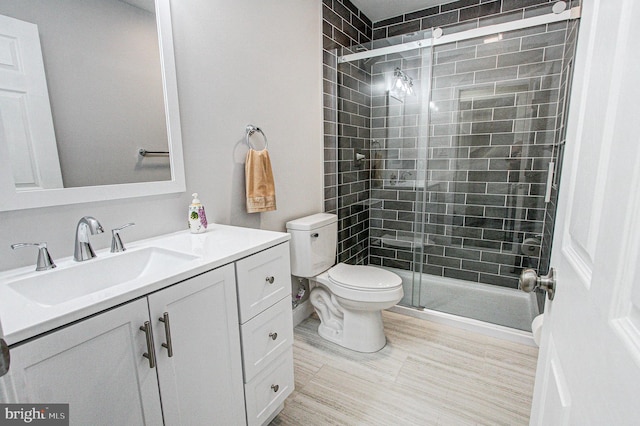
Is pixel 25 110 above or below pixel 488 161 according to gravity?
above

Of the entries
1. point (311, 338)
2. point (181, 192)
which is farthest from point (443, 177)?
point (181, 192)

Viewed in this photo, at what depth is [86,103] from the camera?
45.2 inches

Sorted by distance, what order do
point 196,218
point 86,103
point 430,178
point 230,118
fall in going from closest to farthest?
point 86,103 < point 196,218 < point 230,118 < point 430,178

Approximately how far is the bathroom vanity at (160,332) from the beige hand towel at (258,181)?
315 mm

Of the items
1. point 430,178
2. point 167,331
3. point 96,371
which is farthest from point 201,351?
point 430,178

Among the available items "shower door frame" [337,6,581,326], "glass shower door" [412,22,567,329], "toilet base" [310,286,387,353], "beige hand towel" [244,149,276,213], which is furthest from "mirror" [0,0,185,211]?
"glass shower door" [412,22,567,329]

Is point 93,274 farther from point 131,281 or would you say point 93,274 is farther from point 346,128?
point 346,128

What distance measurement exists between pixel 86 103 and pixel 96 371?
0.95 m

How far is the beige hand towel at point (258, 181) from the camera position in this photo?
1.74m

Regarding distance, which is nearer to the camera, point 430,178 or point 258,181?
point 258,181

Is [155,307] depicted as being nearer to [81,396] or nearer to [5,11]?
[81,396]

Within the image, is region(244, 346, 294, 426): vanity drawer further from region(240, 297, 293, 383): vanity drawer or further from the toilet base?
the toilet base

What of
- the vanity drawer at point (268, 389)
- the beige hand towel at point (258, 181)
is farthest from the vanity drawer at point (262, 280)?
the beige hand towel at point (258, 181)

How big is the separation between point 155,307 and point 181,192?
2.38 feet
